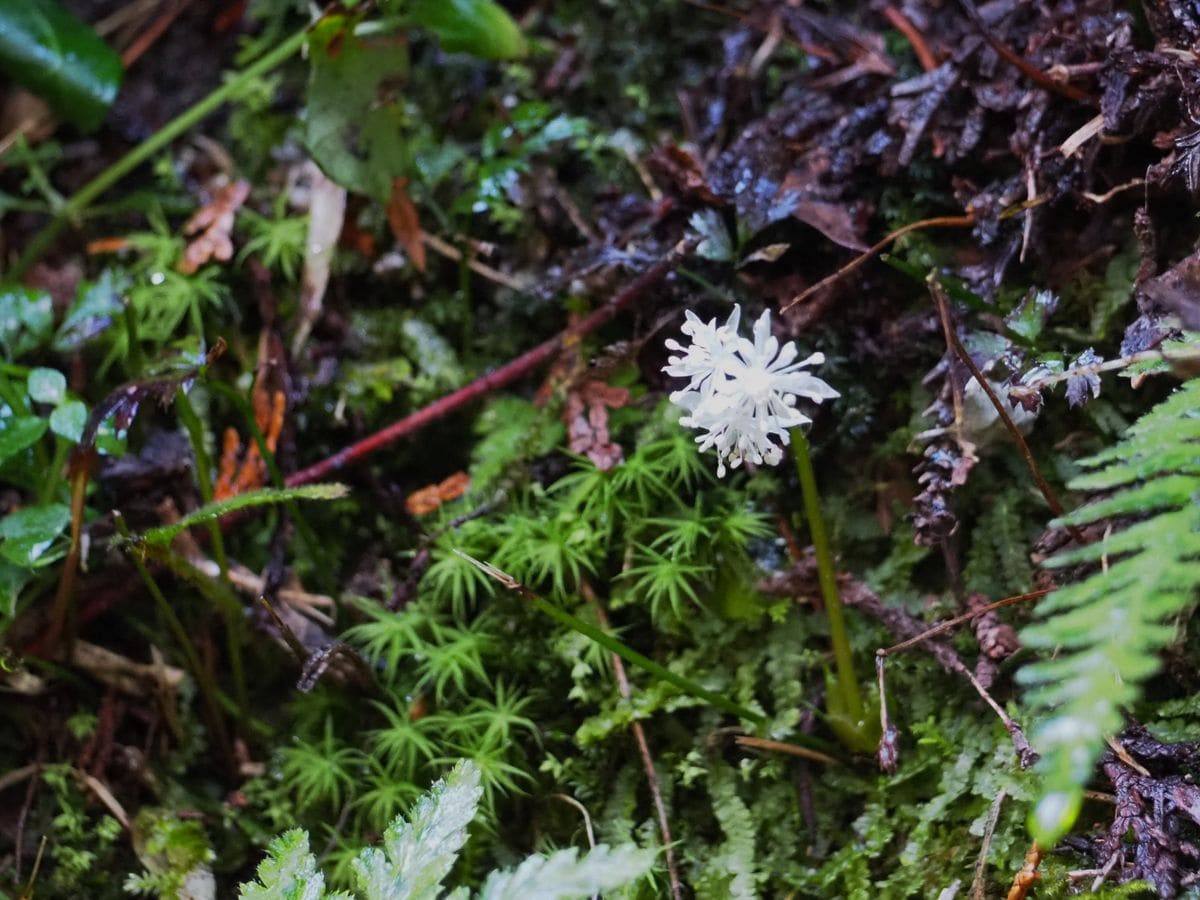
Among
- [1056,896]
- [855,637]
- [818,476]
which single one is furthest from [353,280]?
[1056,896]

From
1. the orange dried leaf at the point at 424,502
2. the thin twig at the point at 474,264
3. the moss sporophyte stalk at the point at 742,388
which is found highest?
the thin twig at the point at 474,264

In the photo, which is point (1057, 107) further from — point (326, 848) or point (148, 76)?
point (148, 76)

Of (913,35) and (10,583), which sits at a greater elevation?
(913,35)

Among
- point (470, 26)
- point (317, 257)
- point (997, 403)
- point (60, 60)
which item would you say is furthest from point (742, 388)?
point (60, 60)

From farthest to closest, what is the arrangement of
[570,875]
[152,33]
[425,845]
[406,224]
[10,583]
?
[152,33] → [406,224] → [10,583] → [425,845] → [570,875]

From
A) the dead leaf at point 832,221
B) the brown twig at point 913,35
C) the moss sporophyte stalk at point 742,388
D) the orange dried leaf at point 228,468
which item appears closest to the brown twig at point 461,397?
the orange dried leaf at point 228,468

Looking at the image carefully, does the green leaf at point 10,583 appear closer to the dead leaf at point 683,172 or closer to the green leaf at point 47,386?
the green leaf at point 47,386

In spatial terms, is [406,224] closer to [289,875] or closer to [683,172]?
[683,172]
